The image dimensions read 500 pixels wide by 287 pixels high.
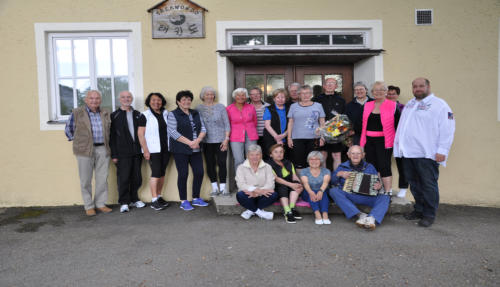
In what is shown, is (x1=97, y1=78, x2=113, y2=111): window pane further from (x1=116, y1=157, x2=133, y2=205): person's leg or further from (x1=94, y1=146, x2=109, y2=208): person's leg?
(x1=116, y1=157, x2=133, y2=205): person's leg

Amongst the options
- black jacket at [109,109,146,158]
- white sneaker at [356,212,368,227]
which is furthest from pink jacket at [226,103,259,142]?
white sneaker at [356,212,368,227]

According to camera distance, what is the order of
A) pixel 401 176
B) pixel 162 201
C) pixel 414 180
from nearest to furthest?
pixel 414 180 → pixel 401 176 → pixel 162 201

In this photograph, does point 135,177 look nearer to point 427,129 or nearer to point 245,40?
point 245,40

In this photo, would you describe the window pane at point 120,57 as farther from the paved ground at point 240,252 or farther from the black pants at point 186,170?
the paved ground at point 240,252

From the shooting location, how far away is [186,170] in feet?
14.6

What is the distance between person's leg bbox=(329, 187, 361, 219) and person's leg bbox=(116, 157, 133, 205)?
9.26ft

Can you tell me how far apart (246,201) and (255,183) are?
0.83ft

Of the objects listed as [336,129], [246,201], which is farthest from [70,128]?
[336,129]

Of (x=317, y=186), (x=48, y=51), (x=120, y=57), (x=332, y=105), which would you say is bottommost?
(x=317, y=186)

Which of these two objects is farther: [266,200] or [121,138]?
[121,138]

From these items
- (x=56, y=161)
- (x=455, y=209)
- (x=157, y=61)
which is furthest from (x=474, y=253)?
(x=56, y=161)

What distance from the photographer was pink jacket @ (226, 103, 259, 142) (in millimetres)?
4516

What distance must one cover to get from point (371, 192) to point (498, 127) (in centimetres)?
276

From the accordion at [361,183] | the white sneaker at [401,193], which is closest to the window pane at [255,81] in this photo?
the accordion at [361,183]
